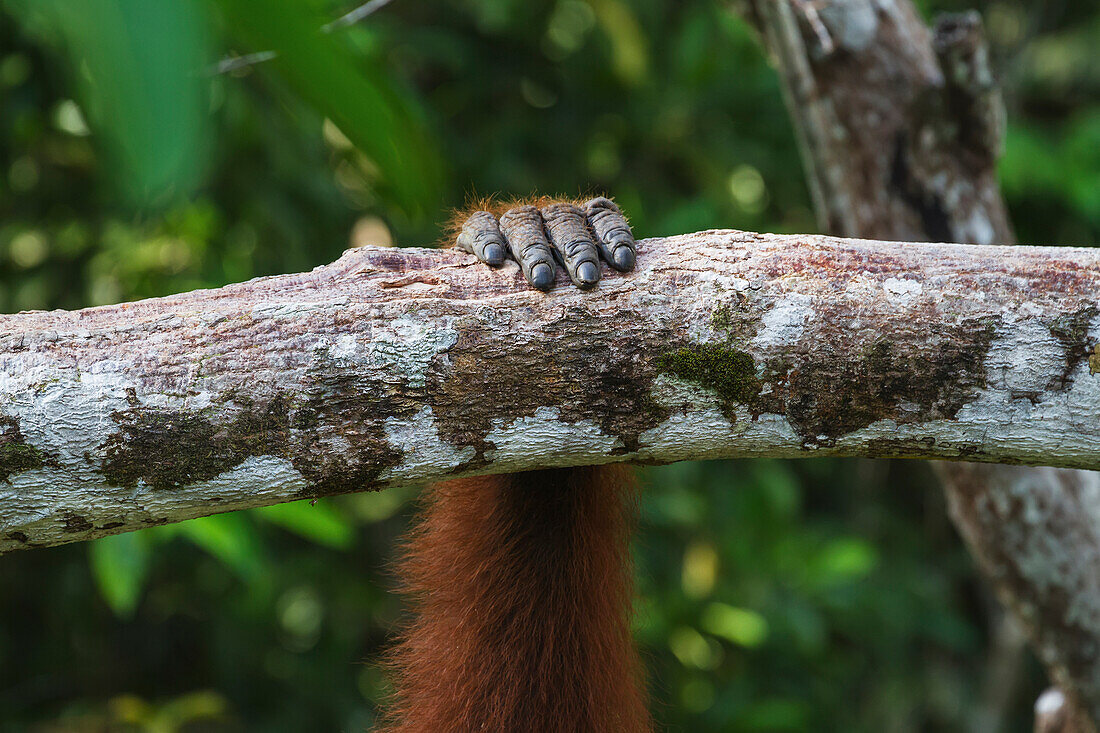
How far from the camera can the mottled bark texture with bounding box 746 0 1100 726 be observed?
6.95 ft

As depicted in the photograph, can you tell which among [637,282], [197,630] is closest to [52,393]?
[637,282]

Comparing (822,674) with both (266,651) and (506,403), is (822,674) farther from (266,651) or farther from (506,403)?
(506,403)

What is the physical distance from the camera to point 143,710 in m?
3.02

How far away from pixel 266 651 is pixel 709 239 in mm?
2758

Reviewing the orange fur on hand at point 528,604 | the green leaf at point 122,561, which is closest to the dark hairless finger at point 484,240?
the orange fur on hand at point 528,604

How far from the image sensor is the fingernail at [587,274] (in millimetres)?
1174

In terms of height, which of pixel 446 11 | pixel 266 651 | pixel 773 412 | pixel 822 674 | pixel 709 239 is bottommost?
pixel 822 674

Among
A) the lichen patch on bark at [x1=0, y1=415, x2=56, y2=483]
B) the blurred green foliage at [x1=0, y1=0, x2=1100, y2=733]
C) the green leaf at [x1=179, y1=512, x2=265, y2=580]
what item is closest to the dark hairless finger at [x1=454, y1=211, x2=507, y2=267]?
the lichen patch on bark at [x1=0, y1=415, x2=56, y2=483]

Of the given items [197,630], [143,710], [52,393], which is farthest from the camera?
[197,630]

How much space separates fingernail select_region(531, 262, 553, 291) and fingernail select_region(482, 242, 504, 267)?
0.07 m

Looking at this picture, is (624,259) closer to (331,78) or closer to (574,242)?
(574,242)

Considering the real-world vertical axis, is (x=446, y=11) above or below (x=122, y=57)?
above

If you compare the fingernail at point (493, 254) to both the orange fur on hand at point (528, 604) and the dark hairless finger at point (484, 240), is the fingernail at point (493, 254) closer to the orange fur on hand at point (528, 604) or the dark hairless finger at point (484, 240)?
the dark hairless finger at point (484, 240)

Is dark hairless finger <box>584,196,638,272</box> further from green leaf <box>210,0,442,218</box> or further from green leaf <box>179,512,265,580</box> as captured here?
green leaf <box>179,512,265,580</box>
